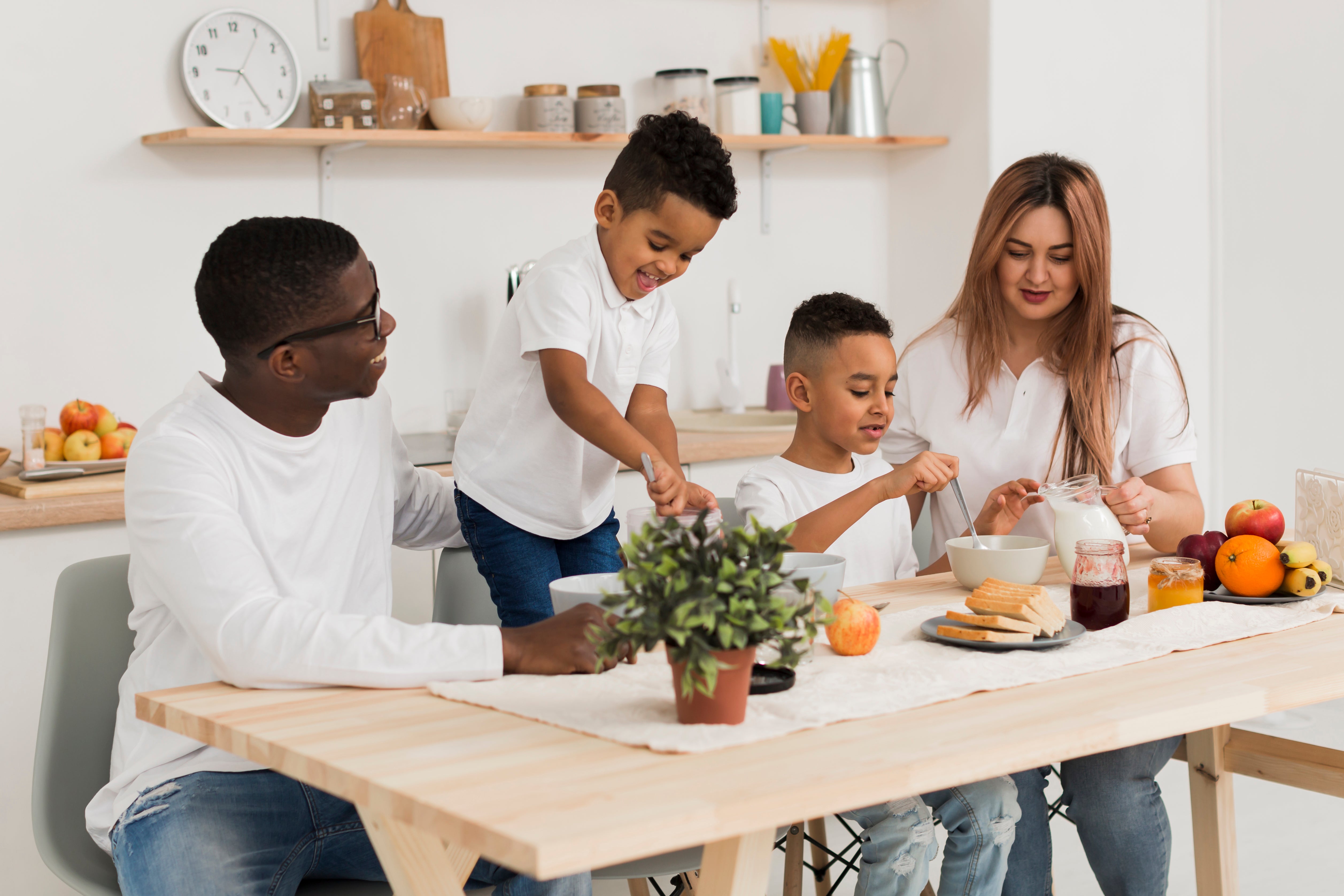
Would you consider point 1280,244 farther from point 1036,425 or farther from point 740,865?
point 740,865

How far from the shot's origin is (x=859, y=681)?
1.18 m

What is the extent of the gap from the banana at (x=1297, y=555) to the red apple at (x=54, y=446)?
226cm

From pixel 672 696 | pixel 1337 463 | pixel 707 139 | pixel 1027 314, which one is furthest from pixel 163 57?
pixel 1337 463

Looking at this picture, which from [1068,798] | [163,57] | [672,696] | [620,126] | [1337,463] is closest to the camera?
[672,696]

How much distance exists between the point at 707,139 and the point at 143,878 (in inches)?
46.6

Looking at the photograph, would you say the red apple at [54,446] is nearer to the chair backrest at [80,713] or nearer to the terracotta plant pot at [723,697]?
the chair backrest at [80,713]

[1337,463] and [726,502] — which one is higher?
[726,502]

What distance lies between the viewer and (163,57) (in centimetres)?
295

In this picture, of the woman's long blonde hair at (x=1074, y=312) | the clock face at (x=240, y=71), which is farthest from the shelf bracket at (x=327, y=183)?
the woman's long blonde hair at (x=1074, y=312)

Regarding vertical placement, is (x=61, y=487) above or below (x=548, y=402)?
below

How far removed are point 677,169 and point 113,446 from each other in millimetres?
1518

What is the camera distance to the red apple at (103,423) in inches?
106

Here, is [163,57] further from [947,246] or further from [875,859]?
[875,859]

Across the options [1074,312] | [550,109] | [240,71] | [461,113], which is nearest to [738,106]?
[550,109]
